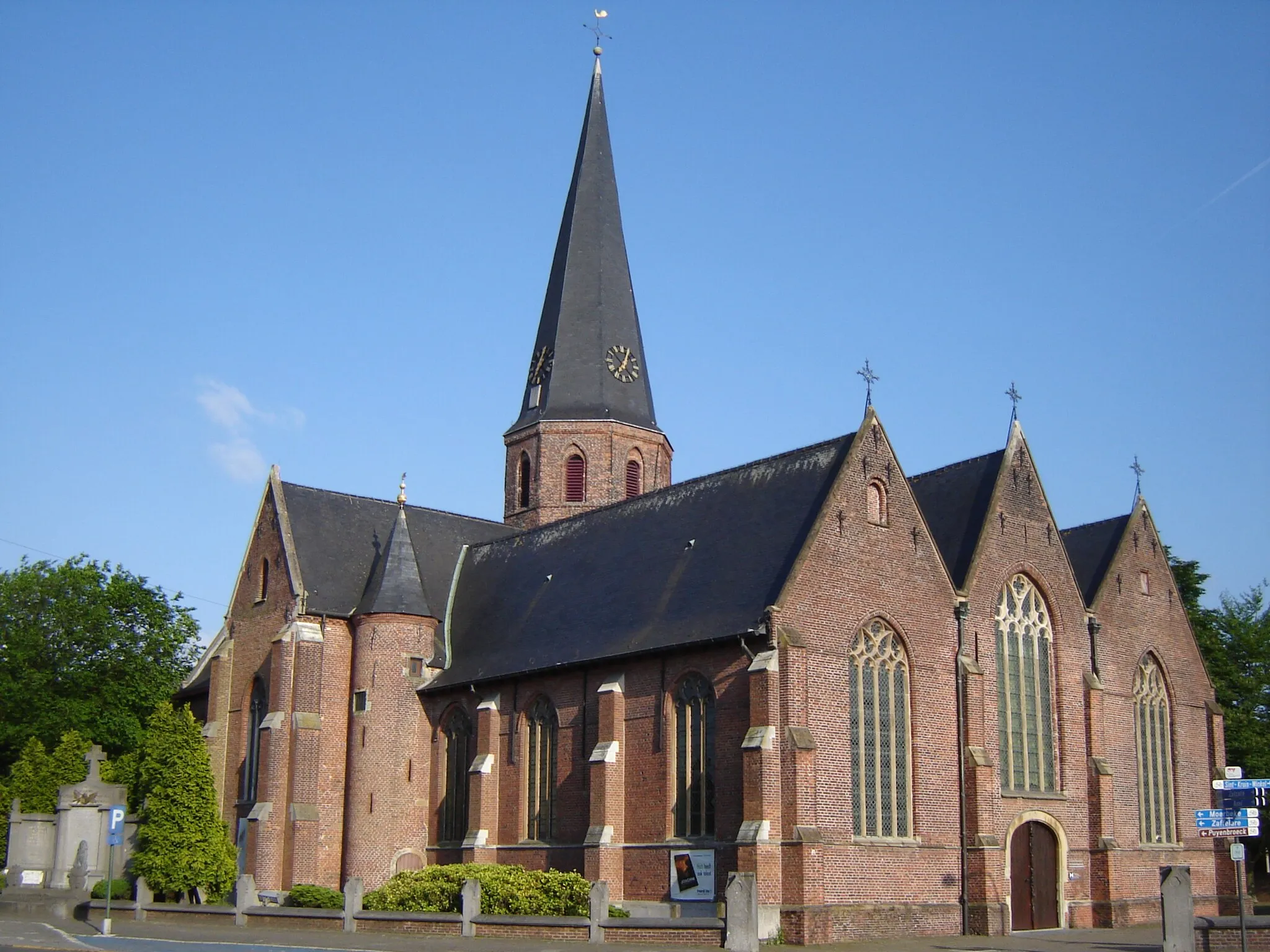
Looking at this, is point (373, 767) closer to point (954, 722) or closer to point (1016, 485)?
point (954, 722)

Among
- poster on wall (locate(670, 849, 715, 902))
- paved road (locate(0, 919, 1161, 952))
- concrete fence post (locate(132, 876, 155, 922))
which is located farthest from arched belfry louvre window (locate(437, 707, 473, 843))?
poster on wall (locate(670, 849, 715, 902))

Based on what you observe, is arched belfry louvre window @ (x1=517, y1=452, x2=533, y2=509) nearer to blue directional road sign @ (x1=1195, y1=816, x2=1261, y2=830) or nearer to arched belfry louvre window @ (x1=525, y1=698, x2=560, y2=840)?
arched belfry louvre window @ (x1=525, y1=698, x2=560, y2=840)

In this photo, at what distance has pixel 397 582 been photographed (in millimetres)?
42312

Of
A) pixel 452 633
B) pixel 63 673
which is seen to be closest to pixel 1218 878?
pixel 452 633

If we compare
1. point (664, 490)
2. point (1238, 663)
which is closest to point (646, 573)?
point (664, 490)

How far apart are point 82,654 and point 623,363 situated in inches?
1049

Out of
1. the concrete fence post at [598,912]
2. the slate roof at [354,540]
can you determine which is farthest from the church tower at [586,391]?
the concrete fence post at [598,912]

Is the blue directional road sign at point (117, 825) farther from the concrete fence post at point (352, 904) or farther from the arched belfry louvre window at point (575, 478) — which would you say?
the arched belfry louvre window at point (575, 478)

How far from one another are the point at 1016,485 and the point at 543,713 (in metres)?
14.3

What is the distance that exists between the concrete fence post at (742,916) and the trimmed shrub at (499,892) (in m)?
4.18

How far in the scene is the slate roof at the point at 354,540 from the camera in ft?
141

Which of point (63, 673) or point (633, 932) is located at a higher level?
point (63, 673)

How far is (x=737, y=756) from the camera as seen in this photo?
31328 millimetres

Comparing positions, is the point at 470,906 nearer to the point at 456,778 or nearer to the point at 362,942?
the point at 362,942
